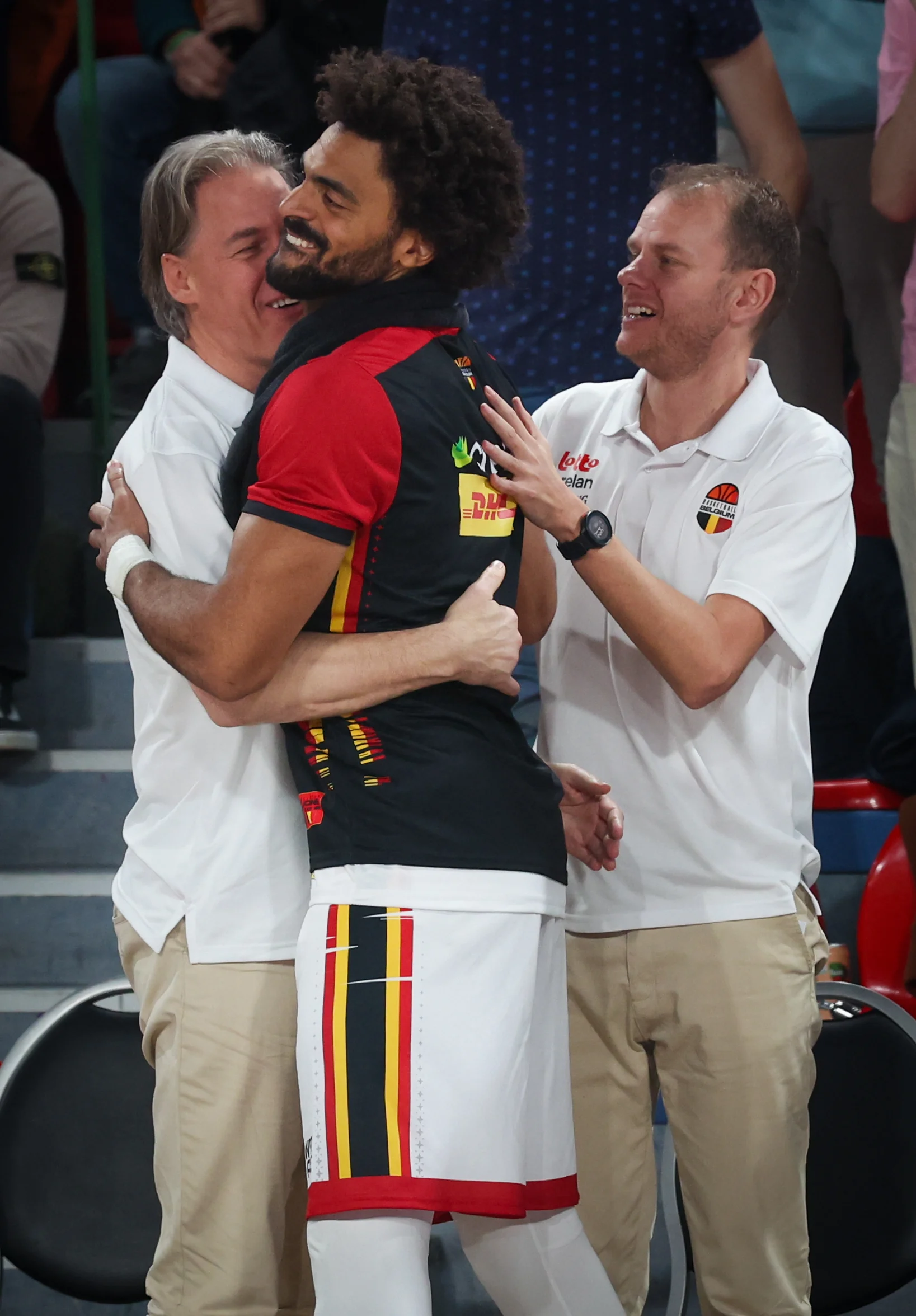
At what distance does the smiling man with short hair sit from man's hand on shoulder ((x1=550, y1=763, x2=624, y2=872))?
10 centimetres

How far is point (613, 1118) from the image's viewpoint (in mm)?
2068

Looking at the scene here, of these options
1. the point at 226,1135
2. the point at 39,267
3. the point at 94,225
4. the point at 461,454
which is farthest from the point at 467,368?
the point at 94,225

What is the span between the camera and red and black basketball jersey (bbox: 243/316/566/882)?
1.58 metres

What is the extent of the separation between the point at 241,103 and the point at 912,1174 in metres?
2.64

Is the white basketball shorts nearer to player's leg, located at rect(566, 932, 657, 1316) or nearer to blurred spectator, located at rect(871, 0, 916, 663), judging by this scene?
player's leg, located at rect(566, 932, 657, 1316)

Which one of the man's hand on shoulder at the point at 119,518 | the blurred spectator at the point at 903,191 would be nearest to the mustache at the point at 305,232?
the man's hand on shoulder at the point at 119,518

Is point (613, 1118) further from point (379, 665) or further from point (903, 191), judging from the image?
point (903, 191)

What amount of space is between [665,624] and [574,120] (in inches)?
55.2

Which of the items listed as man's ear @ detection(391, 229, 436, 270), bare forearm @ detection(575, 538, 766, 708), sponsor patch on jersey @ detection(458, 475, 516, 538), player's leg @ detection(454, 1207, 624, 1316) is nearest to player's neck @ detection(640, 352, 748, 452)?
bare forearm @ detection(575, 538, 766, 708)

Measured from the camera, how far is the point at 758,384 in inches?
86.1

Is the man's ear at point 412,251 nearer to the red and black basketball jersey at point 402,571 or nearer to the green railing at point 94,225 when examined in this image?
the red and black basketball jersey at point 402,571

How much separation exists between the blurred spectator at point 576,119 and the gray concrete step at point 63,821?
1.29 metres

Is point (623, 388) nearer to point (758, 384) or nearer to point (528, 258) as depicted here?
point (758, 384)

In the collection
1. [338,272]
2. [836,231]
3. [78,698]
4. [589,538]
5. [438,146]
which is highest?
[836,231]
